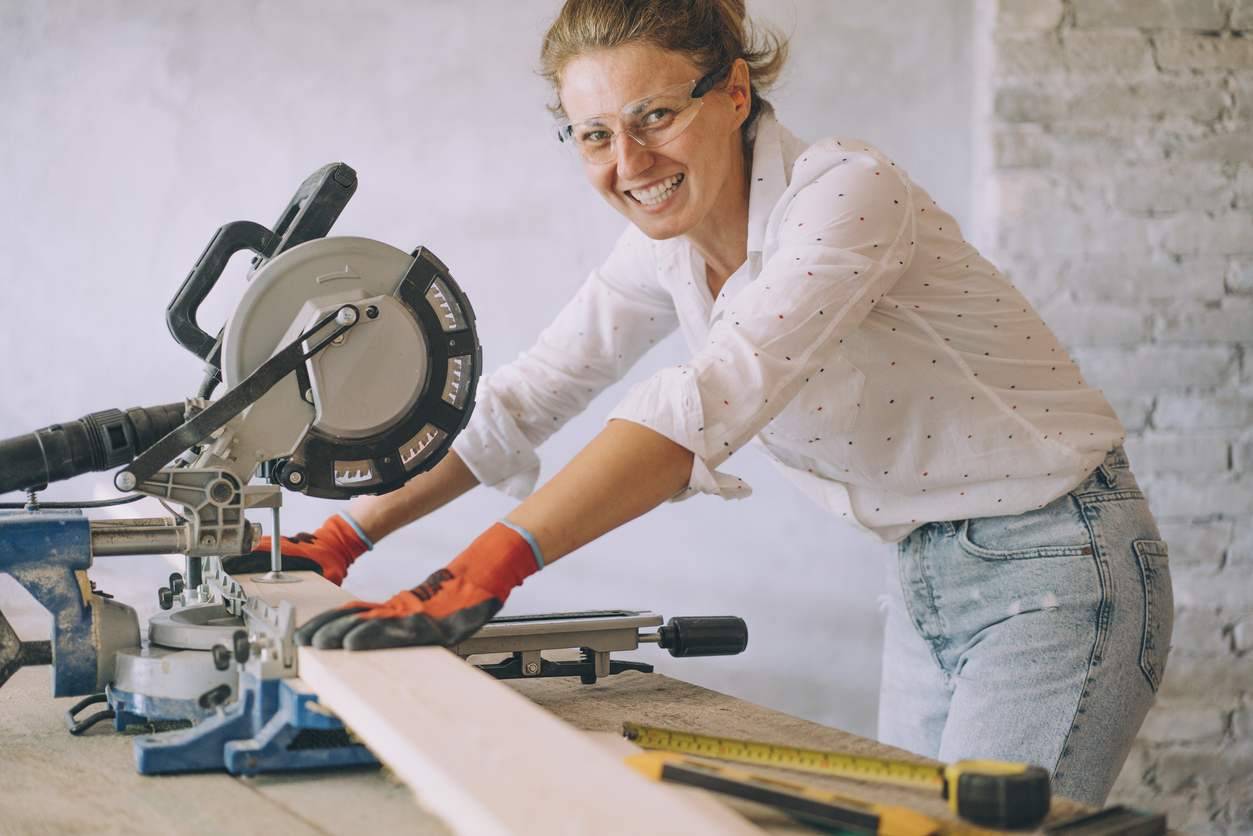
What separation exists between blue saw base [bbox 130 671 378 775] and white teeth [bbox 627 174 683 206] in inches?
27.3

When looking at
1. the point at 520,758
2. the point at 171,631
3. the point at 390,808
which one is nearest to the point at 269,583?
the point at 171,631

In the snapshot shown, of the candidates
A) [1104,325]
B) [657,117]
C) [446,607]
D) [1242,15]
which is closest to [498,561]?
[446,607]

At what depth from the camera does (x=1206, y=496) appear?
2062 mm

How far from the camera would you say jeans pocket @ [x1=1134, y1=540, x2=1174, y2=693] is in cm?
117

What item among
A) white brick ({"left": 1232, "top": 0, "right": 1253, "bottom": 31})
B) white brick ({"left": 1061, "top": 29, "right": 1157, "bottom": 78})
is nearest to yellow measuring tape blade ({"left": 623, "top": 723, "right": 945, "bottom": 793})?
white brick ({"left": 1061, "top": 29, "right": 1157, "bottom": 78})

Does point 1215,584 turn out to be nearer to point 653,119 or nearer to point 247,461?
point 653,119

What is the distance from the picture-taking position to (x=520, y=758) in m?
0.64

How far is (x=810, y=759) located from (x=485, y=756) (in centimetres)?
30

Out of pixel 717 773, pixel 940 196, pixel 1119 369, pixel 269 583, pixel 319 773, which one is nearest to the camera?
pixel 717 773

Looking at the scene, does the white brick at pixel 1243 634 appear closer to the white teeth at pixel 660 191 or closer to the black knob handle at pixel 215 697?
the white teeth at pixel 660 191

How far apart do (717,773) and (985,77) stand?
5.99 ft

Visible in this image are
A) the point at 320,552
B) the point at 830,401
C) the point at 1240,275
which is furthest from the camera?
the point at 1240,275

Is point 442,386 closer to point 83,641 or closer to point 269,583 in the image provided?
point 269,583

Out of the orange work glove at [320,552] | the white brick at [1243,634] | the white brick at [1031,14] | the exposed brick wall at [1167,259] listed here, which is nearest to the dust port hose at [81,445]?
the orange work glove at [320,552]
